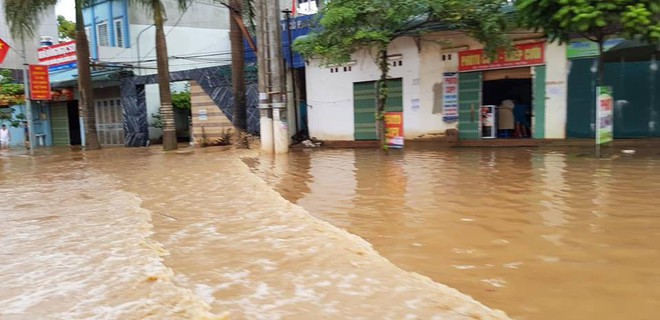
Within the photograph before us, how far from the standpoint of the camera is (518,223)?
5707 mm

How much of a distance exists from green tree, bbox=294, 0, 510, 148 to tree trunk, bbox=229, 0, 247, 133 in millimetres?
4478

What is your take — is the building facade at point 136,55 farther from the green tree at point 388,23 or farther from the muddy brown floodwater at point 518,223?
the muddy brown floodwater at point 518,223

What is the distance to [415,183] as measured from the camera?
8938 mm

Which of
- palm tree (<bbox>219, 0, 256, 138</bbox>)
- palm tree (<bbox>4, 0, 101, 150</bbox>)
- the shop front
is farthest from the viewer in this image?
palm tree (<bbox>4, 0, 101, 150</bbox>)

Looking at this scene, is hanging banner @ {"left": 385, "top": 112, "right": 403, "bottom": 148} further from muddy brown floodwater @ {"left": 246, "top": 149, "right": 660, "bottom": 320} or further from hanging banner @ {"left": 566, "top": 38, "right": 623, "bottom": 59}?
hanging banner @ {"left": 566, "top": 38, "right": 623, "bottom": 59}

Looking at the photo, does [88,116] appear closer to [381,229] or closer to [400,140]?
[400,140]

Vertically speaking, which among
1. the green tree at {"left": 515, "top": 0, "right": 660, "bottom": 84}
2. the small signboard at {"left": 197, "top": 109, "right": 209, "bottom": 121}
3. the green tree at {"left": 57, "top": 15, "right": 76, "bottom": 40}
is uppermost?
the green tree at {"left": 57, "top": 15, "right": 76, "bottom": 40}

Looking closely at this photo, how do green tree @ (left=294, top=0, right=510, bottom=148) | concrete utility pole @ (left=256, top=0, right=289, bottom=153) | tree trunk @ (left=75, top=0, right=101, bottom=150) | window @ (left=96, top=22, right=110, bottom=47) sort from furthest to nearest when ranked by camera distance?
1. window @ (left=96, top=22, right=110, bottom=47)
2. tree trunk @ (left=75, top=0, right=101, bottom=150)
3. concrete utility pole @ (left=256, top=0, right=289, bottom=153)
4. green tree @ (left=294, top=0, right=510, bottom=148)

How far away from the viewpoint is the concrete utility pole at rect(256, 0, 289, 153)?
1609 centimetres

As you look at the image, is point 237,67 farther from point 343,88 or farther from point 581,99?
point 581,99

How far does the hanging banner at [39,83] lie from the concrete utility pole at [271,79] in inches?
445

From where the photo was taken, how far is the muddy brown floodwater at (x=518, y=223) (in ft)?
12.1

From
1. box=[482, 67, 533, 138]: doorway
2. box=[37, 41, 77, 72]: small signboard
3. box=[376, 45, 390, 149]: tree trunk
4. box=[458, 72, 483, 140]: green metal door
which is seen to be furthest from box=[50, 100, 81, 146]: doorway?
box=[482, 67, 533, 138]: doorway

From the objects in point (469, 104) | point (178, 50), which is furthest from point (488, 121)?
point (178, 50)
